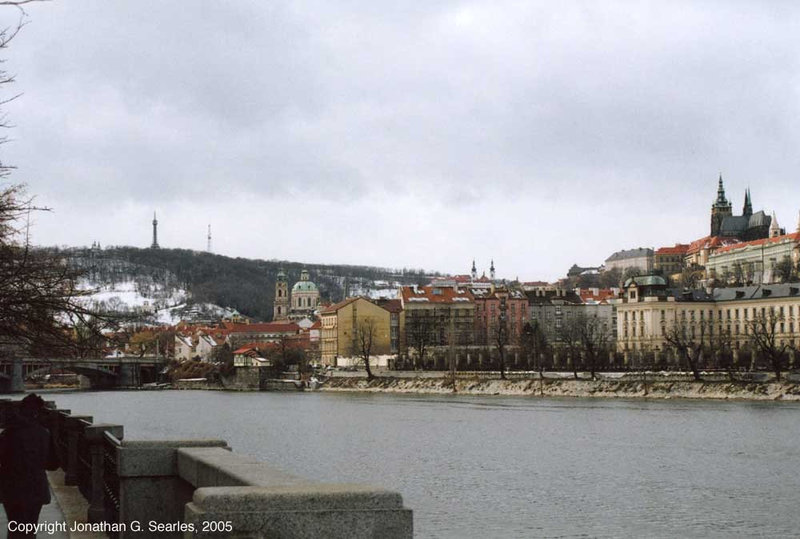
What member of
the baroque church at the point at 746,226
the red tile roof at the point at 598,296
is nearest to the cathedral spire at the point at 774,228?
the baroque church at the point at 746,226

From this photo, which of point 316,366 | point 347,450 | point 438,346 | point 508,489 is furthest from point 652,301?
point 508,489

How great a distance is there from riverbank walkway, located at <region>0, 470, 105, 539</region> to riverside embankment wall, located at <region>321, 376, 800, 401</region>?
58532 mm

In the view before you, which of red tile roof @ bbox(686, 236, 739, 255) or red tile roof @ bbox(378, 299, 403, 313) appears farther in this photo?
red tile roof @ bbox(686, 236, 739, 255)

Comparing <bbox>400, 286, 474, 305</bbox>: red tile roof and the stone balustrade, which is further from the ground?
<bbox>400, 286, 474, 305</bbox>: red tile roof

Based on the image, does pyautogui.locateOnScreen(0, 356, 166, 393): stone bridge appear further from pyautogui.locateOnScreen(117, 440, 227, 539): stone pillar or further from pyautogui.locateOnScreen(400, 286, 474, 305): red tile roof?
pyautogui.locateOnScreen(117, 440, 227, 539): stone pillar

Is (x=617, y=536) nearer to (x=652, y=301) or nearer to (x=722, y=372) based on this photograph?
(x=722, y=372)

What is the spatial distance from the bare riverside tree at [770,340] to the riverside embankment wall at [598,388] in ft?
8.09

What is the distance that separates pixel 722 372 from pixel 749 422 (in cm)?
2811

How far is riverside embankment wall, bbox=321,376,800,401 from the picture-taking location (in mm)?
67625

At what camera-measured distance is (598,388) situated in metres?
76.9

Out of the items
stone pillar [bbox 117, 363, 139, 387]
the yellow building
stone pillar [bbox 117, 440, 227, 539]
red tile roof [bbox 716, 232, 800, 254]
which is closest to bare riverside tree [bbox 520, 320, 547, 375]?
the yellow building

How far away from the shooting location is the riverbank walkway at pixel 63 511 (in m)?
10.1

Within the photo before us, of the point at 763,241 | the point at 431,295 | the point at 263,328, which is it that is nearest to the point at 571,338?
the point at 431,295

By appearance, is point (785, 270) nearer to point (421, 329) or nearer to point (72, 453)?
point (421, 329)
